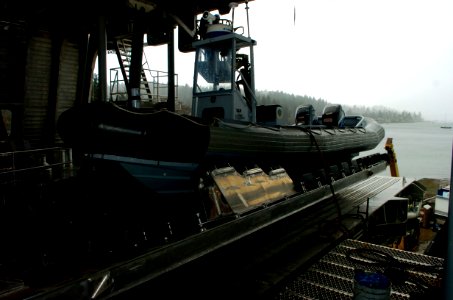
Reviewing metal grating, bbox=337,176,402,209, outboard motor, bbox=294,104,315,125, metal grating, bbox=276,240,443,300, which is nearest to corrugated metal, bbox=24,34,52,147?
outboard motor, bbox=294,104,315,125

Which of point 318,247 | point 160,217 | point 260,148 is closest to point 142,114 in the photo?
point 260,148

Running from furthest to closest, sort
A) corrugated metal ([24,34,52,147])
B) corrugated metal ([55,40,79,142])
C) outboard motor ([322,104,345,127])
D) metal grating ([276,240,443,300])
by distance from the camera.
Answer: corrugated metal ([55,40,79,142]) < corrugated metal ([24,34,52,147]) < outboard motor ([322,104,345,127]) < metal grating ([276,240,443,300])

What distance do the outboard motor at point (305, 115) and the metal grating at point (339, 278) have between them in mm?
4694

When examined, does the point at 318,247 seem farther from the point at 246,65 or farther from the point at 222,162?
the point at 246,65

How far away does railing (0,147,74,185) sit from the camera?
22.8ft

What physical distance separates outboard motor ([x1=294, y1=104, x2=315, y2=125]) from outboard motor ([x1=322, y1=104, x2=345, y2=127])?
0.31 m

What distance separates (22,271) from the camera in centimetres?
301

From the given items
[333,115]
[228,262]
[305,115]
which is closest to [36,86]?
[305,115]

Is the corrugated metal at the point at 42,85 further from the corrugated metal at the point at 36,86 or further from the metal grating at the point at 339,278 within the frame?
the metal grating at the point at 339,278

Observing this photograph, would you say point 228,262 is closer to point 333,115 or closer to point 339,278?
point 339,278

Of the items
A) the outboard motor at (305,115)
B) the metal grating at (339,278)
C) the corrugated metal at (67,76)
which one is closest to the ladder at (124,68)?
the corrugated metal at (67,76)

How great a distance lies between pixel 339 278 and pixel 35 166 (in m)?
8.52

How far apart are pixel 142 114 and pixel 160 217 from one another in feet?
5.68

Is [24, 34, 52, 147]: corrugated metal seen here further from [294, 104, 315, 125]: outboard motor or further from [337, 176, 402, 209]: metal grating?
[337, 176, 402, 209]: metal grating
